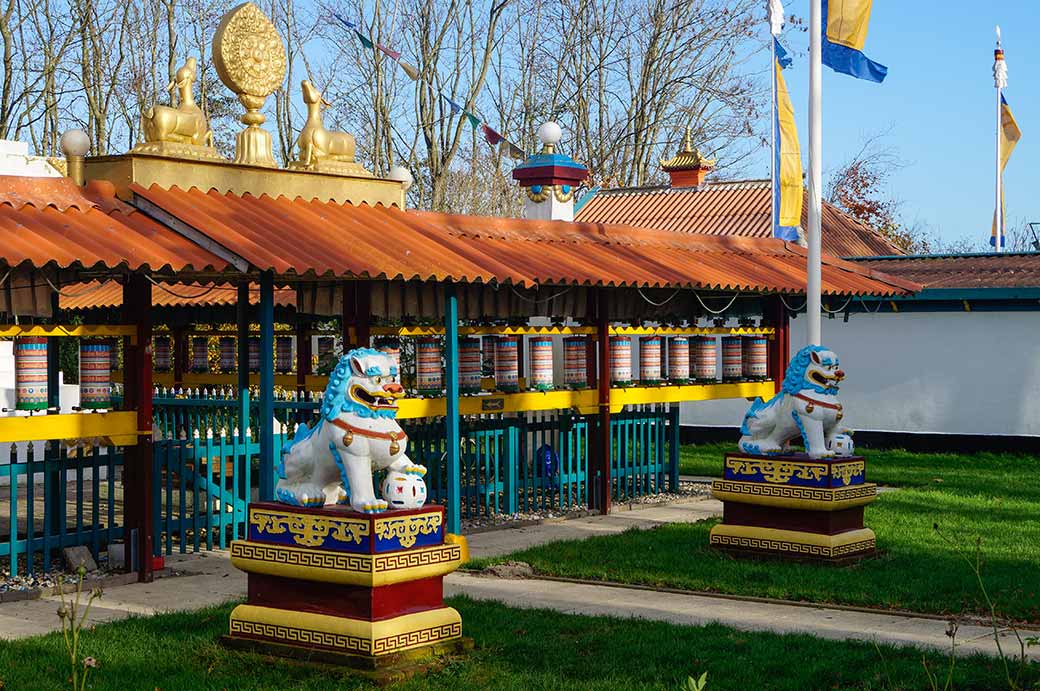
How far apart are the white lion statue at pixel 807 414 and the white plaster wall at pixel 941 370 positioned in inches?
415

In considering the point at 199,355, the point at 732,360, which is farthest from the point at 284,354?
the point at 732,360

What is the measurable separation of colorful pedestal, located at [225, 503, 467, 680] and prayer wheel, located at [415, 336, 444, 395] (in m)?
4.96

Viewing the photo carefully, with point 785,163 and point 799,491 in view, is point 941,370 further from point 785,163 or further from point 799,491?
point 799,491

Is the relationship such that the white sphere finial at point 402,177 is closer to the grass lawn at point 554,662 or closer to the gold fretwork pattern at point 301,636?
the grass lawn at point 554,662

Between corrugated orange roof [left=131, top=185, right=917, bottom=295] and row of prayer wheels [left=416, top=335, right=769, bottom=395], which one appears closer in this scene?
corrugated orange roof [left=131, top=185, right=917, bottom=295]

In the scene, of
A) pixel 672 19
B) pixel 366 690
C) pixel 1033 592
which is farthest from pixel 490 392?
pixel 672 19

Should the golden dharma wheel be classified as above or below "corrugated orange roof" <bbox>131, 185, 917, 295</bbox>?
above

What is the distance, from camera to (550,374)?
14633 millimetres

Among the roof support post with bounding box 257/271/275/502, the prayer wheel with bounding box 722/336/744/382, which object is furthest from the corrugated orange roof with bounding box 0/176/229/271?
the prayer wheel with bounding box 722/336/744/382

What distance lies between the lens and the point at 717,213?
35.2m

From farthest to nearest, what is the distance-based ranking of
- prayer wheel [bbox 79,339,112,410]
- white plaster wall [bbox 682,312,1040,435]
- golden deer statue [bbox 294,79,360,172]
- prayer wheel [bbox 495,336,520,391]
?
white plaster wall [bbox 682,312,1040,435] → prayer wheel [bbox 495,336,520,391] → golden deer statue [bbox 294,79,360,172] → prayer wheel [bbox 79,339,112,410]

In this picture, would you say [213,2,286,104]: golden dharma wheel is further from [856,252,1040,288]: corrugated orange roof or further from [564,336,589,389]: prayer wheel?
[856,252,1040,288]: corrugated orange roof

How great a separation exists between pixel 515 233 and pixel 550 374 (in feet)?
5.09

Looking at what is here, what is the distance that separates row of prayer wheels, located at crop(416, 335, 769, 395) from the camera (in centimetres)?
1339
